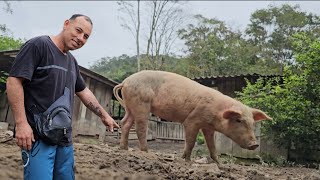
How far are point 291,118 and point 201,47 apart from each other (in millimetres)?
20634

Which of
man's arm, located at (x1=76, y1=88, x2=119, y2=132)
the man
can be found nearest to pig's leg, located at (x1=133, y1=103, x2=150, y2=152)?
man's arm, located at (x1=76, y1=88, x2=119, y2=132)

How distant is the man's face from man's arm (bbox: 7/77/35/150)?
510mm

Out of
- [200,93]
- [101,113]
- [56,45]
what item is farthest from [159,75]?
[56,45]

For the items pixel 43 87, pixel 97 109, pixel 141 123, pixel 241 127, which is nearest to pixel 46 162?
pixel 43 87

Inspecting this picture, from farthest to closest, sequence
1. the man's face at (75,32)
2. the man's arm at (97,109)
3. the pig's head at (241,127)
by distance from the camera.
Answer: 1. the pig's head at (241,127)
2. the man's arm at (97,109)
3. the man's face at (75,32)

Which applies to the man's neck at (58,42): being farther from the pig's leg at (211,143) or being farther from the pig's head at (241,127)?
the pig's leg at (211,143)

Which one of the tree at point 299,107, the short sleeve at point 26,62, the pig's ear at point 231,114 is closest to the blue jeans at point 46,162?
the short sleeve at point 26,62

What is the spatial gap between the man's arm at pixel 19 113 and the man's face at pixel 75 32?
20.1 inches

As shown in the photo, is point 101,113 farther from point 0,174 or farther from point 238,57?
point 238,57

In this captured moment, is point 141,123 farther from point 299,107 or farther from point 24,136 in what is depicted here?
point 299,107

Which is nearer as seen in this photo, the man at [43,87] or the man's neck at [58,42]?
the man at [43,87]

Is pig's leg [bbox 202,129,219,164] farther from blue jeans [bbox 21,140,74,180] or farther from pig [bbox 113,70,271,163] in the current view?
blue jeans [bbox 21,140,74,180]

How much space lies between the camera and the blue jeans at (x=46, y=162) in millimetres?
2475

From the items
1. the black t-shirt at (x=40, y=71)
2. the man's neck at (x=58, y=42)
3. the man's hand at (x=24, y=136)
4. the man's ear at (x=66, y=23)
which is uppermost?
the man's ear at (x=66, y=23)
